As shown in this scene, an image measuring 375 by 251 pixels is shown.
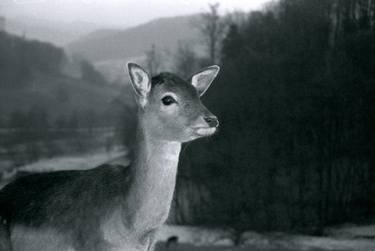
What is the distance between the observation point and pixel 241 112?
11.2 meters

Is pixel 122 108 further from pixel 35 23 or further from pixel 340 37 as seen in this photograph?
pixel 340 37

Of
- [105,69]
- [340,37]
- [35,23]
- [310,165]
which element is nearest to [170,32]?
[105,69]

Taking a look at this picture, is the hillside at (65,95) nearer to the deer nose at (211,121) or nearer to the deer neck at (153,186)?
the deer neck at (153,186)

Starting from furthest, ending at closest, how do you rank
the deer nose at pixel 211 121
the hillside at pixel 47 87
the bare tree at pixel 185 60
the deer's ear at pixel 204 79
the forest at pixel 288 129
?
the forest at pixel 288 129 → the hillside at pixel 47 87 → the bare tree at pixel 185 60 → the deer's ear at pixel 204 79 → the deer nose at pixel 211 121

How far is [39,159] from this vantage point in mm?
9820

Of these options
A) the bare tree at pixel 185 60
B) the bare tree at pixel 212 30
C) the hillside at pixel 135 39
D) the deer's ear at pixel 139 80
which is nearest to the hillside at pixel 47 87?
the hillside at pixel 135 39

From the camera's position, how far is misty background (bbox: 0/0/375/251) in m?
9.97

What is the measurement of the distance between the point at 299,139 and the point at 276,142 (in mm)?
567

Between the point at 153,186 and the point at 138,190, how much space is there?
0.11 metres

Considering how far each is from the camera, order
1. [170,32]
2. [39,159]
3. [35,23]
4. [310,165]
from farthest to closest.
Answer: [310,165] < [170,32] < [39,159] < [35,23]

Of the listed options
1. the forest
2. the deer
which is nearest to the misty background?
the forest

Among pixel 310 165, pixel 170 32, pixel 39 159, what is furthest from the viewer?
pixel 310 165

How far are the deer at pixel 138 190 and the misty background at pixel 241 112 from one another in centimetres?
626

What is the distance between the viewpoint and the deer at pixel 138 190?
2.77 metres
